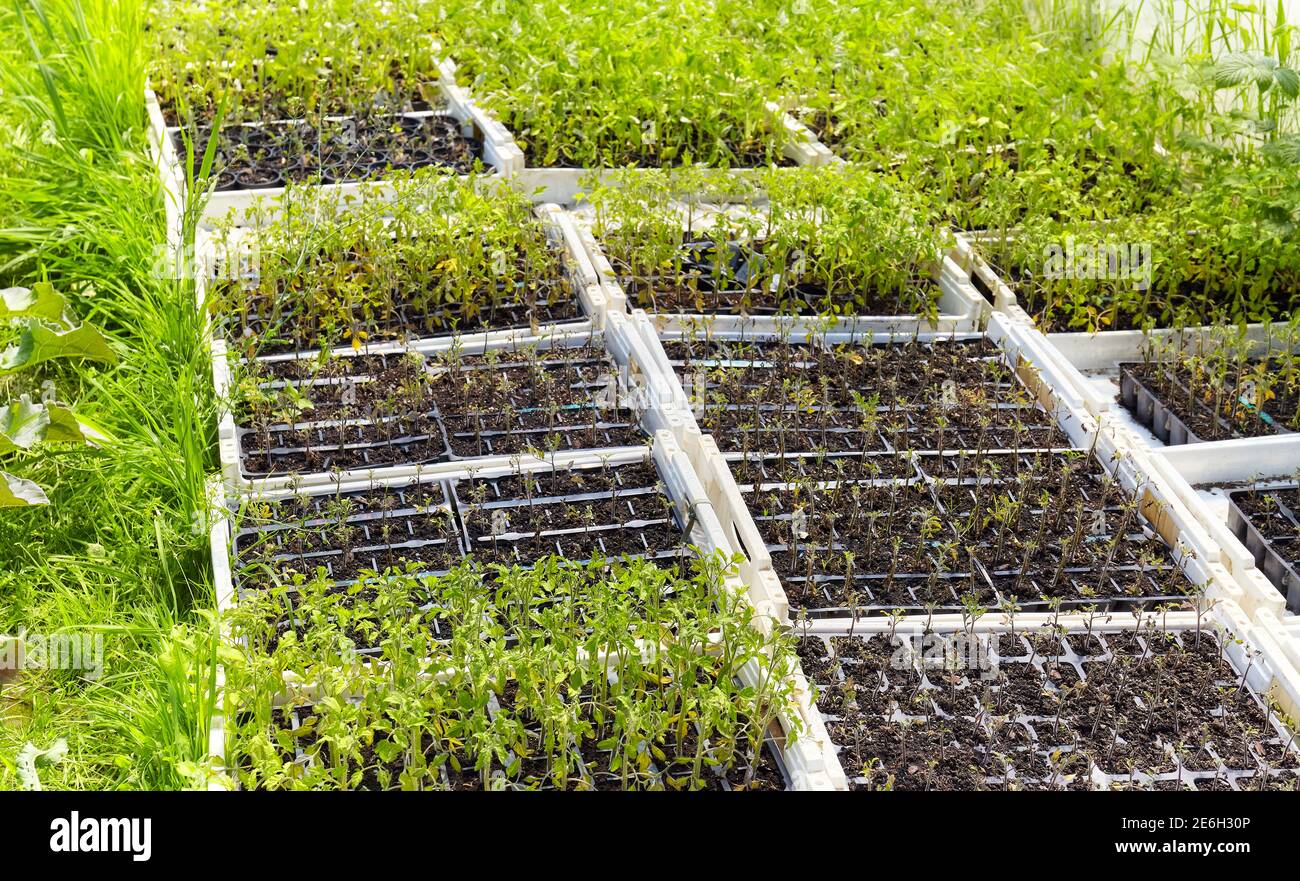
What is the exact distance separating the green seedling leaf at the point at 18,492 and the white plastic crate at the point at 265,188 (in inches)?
57.7

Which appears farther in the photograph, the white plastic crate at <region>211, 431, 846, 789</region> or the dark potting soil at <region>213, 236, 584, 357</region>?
the dark potting soil at <region>213, 236, 584, 357</region>

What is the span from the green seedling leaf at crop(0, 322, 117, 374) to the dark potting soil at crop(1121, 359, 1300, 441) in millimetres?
2908

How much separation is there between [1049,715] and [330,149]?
3590 millimetres

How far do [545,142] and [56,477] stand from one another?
2435mm

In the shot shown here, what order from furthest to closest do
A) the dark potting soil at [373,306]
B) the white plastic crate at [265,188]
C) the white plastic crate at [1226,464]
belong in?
the white plastic crate at [265,188] → the dark potting soil at [373,306] → the white plastic crate at [1226,464]

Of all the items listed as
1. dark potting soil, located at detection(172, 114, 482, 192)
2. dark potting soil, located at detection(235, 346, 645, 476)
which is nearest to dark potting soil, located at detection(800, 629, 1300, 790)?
dark potting soil, located at detection(235, 346, 645, 476)

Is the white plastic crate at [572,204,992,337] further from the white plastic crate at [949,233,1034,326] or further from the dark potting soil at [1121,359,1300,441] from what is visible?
the dark potting soil at [1121,359,1300,441]

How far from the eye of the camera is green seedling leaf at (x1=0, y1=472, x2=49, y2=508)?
10.7ft

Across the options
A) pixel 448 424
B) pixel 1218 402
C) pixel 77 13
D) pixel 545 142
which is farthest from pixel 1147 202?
pixel 77 13

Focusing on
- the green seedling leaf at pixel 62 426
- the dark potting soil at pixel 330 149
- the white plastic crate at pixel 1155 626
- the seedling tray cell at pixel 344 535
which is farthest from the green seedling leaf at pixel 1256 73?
the green seedling leaf at pixel 62 426

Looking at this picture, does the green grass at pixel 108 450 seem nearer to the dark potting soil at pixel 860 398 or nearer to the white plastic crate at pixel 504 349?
the white plastic crate at pixel 504 349

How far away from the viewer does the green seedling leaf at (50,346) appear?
346 cm

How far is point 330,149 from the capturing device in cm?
549
